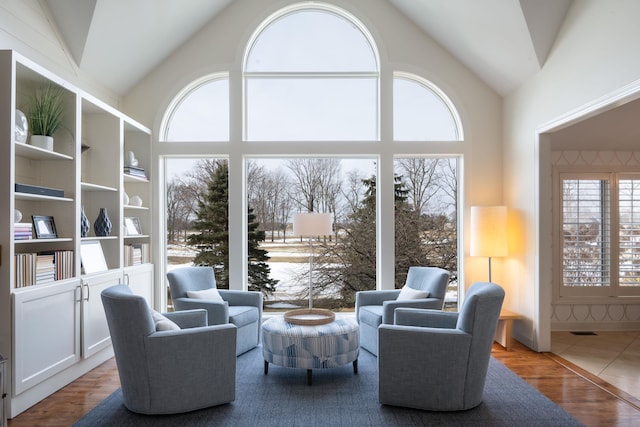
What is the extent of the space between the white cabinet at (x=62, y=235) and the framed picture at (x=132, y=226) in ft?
0.07

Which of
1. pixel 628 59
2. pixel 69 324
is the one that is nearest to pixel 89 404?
pixel 69 324

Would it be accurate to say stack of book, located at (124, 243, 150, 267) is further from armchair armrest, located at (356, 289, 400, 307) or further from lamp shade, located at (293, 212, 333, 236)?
armchair armrest, located at (356, 289, 400, 307)

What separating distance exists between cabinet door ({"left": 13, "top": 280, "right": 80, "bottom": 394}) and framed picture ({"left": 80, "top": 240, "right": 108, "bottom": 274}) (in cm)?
27

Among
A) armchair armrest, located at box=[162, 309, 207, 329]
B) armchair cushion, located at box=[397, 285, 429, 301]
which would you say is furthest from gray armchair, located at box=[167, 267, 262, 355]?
armchair cushion, located at box=[397, 285, 429, 301]

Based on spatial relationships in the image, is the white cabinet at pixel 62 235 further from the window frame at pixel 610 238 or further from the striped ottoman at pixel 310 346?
the window frame at pixel 610 238

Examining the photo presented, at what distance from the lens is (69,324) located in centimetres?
361

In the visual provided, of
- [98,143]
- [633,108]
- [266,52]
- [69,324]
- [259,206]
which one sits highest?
[266,52]

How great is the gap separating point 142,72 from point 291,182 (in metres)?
2.17

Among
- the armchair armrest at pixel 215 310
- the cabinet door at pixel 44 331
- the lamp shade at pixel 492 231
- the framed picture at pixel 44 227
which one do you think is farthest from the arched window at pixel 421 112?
the cabinet door at pixel 44 331

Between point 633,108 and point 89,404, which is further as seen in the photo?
point 633,108

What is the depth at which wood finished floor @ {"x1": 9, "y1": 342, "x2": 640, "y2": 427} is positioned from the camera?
9.74ft

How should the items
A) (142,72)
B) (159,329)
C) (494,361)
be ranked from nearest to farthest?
1. (159,329)
2. (494,361)
3. (142,72)

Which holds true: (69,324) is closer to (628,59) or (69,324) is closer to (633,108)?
(628,59)

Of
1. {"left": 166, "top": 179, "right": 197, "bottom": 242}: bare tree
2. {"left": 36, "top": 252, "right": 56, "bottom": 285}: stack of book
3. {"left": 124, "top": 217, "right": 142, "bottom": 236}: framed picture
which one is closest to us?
{"left": 36, "top": 252, "right": 56, "bottom": 285}: stack of book
